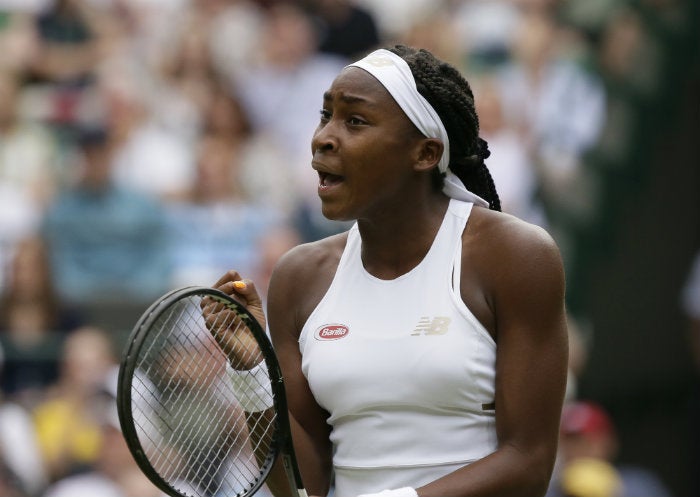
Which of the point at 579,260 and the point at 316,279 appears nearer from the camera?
the point at 316,279

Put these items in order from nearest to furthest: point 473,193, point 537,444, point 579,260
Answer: point 537,444 < point 473,193 < point 579,260

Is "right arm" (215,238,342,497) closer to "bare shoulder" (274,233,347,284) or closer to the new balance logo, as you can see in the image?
"bare shoulder" (274,233,347,284)

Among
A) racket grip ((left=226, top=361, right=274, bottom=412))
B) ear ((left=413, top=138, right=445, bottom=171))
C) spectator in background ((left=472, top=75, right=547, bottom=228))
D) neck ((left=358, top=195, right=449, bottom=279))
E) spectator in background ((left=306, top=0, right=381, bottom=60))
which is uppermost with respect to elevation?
ear ((left=413, top=138, right=445, bottom=171))

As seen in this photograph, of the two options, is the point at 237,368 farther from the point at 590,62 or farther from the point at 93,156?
the point at 590,62

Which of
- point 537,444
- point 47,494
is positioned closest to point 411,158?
point 537,444

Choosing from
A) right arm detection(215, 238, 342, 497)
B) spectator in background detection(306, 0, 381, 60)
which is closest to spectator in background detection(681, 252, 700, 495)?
spectator in background detection(306, 0, 381, 60)

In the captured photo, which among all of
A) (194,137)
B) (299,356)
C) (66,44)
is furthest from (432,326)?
(66,44)

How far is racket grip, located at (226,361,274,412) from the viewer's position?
3.43 m

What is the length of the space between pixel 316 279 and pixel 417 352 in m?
0.42

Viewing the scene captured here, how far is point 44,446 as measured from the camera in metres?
7.29

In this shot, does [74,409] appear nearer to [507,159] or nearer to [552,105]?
[507,159]

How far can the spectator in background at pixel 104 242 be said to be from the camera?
8.21 meters

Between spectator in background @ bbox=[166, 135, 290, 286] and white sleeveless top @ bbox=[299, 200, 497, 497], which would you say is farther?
spectator in background @ bbox=[166, 135, 290, 286]

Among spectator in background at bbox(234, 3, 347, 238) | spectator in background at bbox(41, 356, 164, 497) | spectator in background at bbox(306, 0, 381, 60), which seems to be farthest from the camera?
spectator in background at bbox(306, 0, 381, 60)
